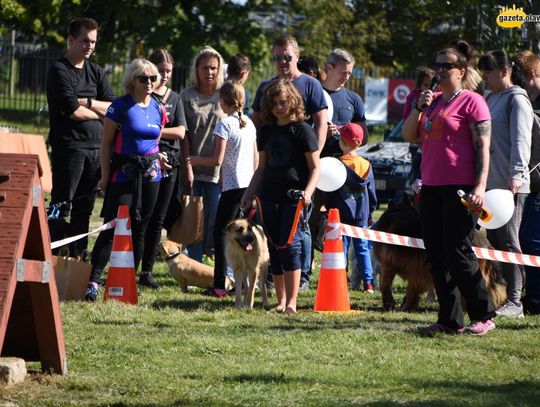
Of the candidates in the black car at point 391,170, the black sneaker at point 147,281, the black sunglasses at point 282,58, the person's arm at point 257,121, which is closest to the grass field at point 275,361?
the black sneaker at point 147,281

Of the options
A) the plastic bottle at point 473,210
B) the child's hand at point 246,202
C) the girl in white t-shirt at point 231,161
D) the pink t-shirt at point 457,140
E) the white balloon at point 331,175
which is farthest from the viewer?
the girl in white t-shirt at point 231,161

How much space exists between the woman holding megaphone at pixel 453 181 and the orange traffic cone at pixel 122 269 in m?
2.57

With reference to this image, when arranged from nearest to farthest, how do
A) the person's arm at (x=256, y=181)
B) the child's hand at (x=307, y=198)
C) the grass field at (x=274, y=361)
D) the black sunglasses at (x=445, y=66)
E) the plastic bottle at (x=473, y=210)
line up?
the grass field at (x=274, y=361)
the plastic bottle at (x=473, y=210)
the black sunglasses at (x=445, y=66)
the child's hand at (x=307, y=198)
the person's arm at (x=256, y=181)

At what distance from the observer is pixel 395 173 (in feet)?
59.1

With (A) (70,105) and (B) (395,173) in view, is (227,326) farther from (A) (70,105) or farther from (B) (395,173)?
(B) (395,173)

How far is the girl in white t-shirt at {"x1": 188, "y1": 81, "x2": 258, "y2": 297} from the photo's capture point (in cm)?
917

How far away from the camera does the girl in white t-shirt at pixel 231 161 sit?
30.1 ft

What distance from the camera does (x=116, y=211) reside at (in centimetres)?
886

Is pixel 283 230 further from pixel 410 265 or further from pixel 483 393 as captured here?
pixel 483 393

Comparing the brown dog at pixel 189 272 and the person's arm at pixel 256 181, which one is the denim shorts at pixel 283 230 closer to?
the person's arm at pixel 256 181

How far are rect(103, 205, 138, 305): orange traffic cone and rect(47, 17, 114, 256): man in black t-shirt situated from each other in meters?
0.83

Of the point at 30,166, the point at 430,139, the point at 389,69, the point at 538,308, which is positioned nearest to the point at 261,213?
the point at 430,139

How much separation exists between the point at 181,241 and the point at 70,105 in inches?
66.4

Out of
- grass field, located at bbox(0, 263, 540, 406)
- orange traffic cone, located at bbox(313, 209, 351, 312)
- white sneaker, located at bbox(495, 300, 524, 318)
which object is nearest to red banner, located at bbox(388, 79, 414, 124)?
orange traffic cone, located at bbox(313, 209, 351, 312)
